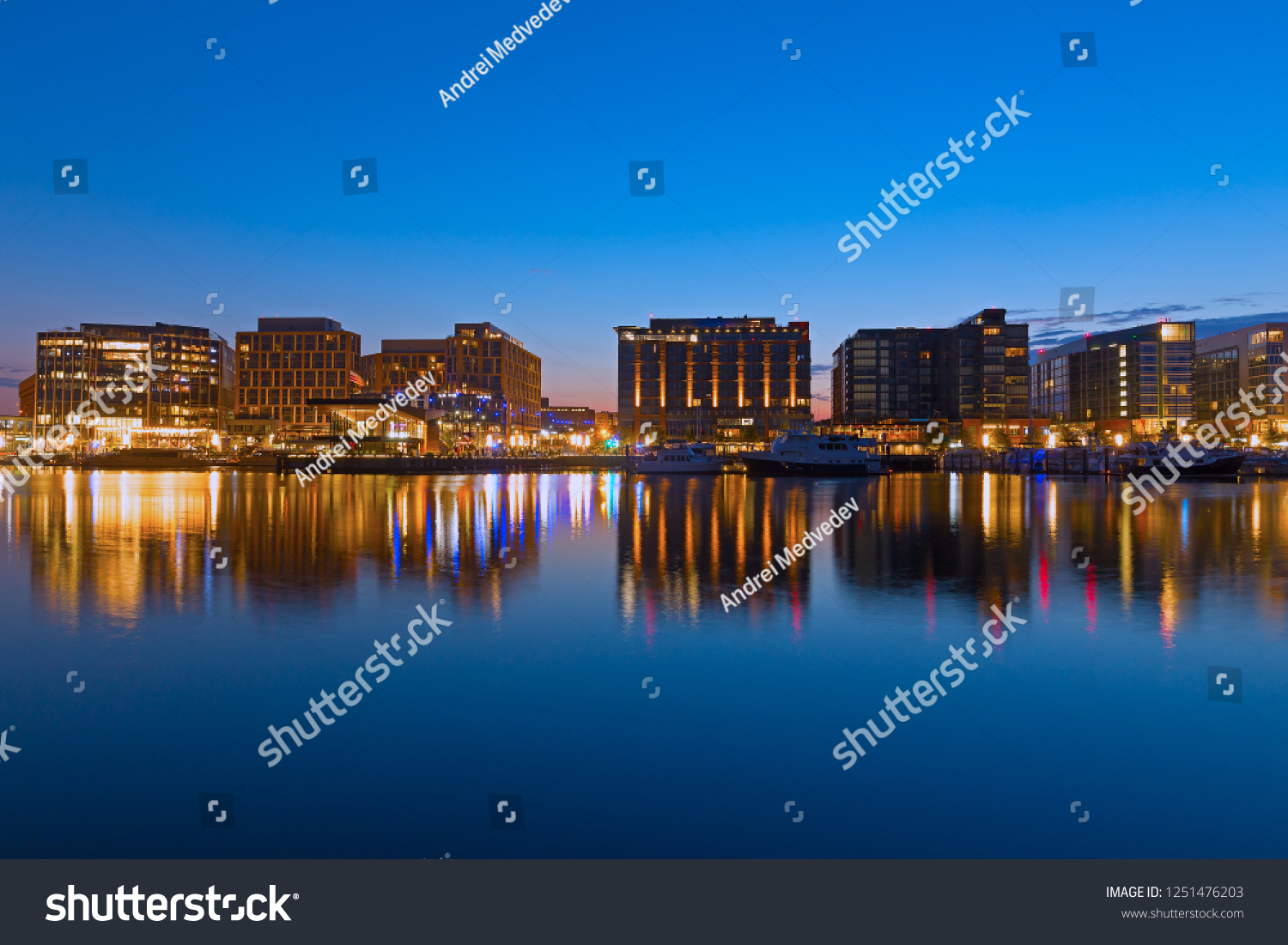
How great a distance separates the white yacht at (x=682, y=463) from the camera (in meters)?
96.1

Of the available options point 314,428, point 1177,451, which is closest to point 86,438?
point 314,428

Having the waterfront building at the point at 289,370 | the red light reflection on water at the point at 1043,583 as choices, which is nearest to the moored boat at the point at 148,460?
the waterfront building at the point at 289,370

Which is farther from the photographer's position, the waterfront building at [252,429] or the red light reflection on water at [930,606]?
the waterfront building at [252,429]

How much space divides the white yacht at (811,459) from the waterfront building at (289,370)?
428 ft

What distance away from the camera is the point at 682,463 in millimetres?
96375

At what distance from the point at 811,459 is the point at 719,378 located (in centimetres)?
10790

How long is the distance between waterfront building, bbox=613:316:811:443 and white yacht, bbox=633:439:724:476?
90.4 metres

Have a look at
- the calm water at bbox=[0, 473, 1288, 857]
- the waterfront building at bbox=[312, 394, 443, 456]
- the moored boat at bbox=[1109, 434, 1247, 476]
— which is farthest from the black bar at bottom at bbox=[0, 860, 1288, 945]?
the waterfront building at bbox=[312, 394, 443, 456]

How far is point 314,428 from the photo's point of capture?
17138 cm

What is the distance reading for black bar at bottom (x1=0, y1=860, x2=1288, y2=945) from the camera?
492cm

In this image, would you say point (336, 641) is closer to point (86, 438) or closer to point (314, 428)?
point (314, 428)

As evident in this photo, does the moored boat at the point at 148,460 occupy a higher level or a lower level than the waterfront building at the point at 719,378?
lower

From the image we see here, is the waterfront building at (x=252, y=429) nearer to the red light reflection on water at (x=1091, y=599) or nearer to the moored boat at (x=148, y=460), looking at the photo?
the moored boat at (x=148, y=460)

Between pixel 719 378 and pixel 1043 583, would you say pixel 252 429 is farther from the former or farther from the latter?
pixel 1043 583
